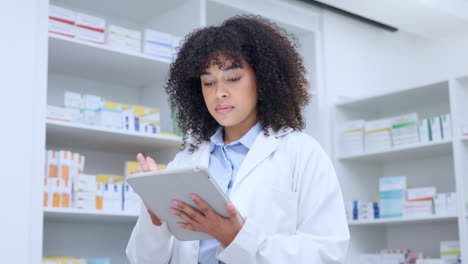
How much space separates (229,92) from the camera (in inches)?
65.6

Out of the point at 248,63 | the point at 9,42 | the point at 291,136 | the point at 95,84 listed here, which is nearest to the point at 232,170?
the point at 291,136

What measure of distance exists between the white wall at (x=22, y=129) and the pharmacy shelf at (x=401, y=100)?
91.9 inches

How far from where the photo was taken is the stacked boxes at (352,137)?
457 cm

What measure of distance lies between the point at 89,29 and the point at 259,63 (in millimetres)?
1990

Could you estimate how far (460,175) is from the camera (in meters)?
3.88

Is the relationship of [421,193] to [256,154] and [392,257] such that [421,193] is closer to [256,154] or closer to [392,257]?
[392,257]

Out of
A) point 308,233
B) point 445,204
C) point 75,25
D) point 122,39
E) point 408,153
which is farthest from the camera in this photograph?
point 408,153

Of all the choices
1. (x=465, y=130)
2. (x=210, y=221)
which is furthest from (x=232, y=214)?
(x=465, y=130)

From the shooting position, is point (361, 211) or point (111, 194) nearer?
point (111, 194)

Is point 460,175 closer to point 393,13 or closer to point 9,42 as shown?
point 393,13

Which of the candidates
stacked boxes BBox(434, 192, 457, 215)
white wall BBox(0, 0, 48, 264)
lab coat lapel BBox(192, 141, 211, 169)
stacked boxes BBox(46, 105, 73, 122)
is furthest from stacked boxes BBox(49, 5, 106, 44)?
stacked boxes BBox(434, 192, 457, 215)

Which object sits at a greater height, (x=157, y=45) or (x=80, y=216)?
(x=157, y=45)

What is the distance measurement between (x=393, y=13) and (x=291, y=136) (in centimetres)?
329

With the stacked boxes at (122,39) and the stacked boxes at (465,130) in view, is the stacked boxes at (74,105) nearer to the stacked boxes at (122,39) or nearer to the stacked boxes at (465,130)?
the stacked boxes at (122,39)
